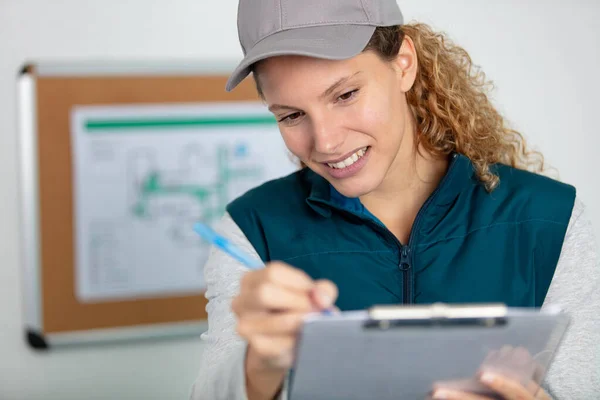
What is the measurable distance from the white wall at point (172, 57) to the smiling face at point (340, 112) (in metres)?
1.15

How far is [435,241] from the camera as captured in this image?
131 centimetres

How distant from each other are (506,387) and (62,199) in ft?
5.23

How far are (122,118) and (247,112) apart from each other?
39 cm

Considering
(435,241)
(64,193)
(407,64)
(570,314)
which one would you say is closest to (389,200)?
(435,241)

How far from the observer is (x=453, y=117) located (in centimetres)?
143

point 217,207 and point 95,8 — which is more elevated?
point 95,8

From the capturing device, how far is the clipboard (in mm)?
758

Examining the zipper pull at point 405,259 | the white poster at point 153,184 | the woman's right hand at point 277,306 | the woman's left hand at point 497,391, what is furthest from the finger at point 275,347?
the white poster at point 153,184

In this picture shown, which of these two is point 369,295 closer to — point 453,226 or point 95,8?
point 453,226

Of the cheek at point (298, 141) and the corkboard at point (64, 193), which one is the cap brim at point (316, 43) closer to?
the cheek at point (298, 141)

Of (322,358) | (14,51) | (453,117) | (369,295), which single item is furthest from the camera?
(14,51)

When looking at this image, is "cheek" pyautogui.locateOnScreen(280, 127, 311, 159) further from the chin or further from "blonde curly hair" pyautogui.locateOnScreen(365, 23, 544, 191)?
"blonde curly hair" pyautogui.locateOnScreen(365, 23, 544, 191)

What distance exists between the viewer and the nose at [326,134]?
1124 millimetres

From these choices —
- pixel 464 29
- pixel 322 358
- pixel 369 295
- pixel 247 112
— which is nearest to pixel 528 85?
pixel 464 29
